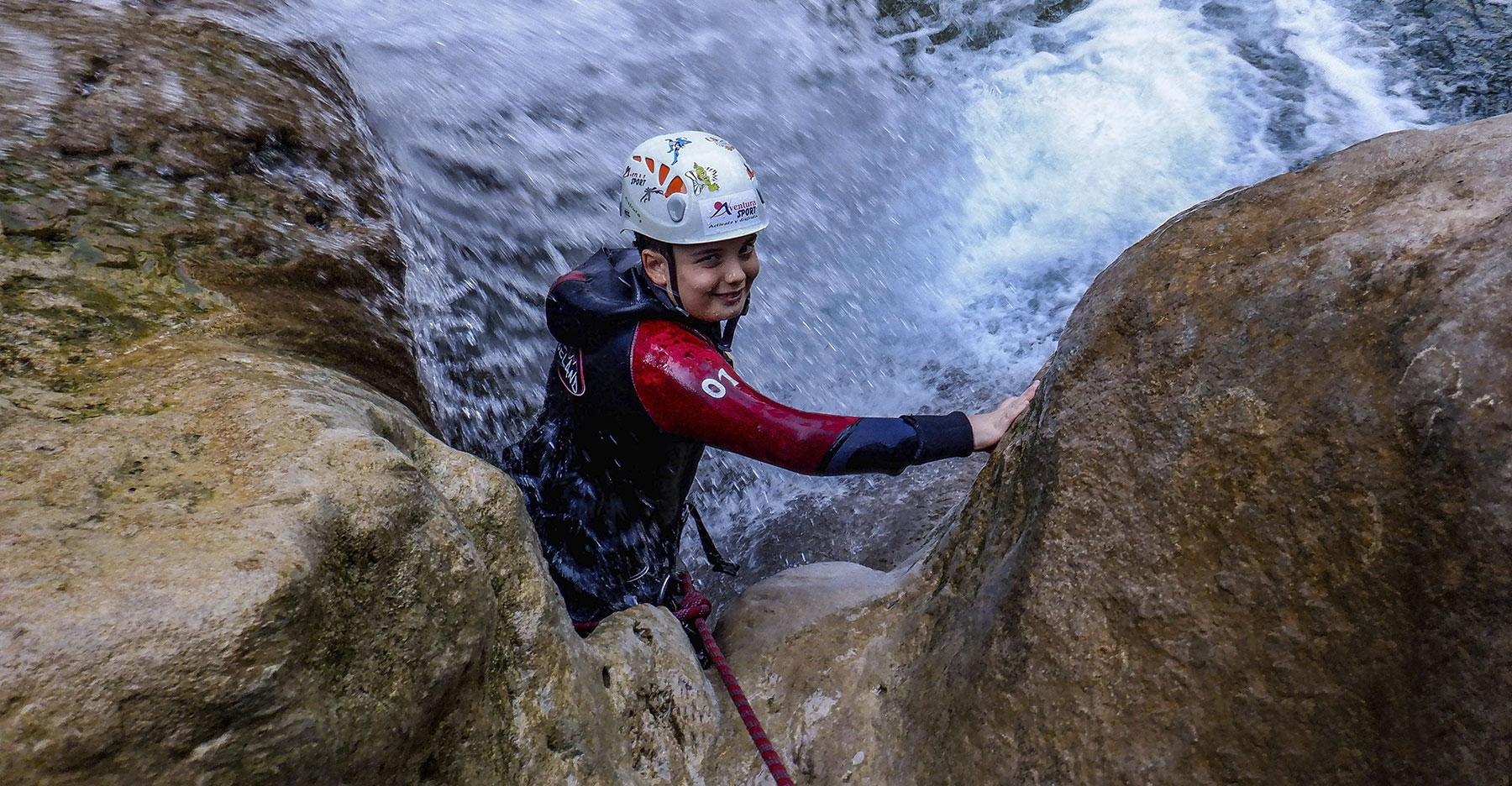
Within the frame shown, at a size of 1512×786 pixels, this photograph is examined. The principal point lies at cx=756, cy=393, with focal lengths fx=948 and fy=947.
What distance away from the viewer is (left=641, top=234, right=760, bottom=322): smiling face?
275 centimetres

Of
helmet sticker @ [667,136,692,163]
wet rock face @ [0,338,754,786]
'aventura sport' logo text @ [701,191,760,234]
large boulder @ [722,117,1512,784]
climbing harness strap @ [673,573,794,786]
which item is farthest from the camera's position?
helmet sticker @ [667,136,692,163]

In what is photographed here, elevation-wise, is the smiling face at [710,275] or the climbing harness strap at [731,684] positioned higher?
the smiling face at [710,275]

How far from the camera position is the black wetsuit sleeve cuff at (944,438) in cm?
247

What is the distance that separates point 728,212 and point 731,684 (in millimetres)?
1298

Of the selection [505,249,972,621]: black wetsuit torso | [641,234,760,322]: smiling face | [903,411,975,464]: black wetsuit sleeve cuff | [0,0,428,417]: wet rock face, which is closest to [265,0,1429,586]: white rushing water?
[0,0,428,417]: wet rock face

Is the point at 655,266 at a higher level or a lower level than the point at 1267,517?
lower

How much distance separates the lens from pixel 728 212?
2.72 metres

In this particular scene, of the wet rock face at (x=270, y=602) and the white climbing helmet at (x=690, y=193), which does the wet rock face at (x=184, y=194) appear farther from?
the white climbing helmet at (x=690, y=193)

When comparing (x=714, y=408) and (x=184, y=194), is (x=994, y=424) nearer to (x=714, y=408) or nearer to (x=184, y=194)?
(x=714, y=408)

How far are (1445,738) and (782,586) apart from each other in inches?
69.7

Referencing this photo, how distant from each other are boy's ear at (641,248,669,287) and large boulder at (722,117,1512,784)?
1187mm

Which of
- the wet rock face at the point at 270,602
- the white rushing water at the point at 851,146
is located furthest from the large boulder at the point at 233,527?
the white rushing water at the point at 851,146

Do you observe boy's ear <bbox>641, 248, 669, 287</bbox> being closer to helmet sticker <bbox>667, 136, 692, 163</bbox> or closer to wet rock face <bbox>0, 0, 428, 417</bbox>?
helmet sticker <bbox>667, 136, 692, 163</bbox>

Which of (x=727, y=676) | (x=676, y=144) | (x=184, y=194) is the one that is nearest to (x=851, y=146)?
(x=676, y=144)
